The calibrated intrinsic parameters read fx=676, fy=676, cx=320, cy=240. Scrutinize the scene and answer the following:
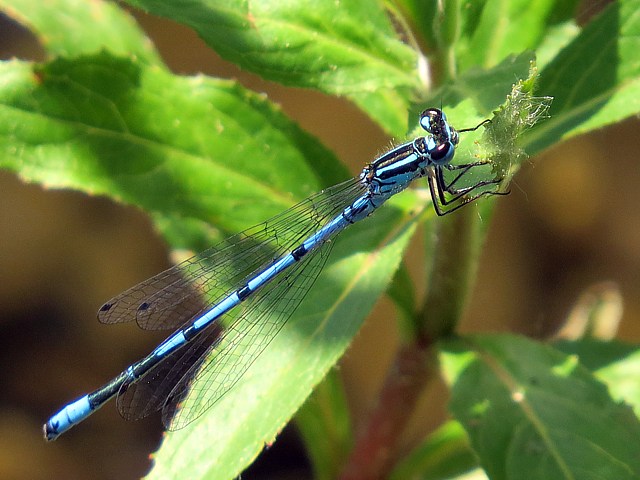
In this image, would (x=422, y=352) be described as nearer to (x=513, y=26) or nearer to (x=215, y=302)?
(x=215, y=302)

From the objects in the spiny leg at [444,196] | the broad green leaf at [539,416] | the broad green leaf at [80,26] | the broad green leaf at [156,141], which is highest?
the broad green leaf at [80,26]

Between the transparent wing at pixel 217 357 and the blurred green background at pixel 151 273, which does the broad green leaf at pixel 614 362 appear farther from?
the blurred green background at pixel 151 273

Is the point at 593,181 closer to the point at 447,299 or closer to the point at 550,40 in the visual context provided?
the point at 550,40

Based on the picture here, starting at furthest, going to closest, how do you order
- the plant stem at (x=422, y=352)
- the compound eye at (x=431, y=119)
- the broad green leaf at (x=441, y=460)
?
the broad green leaf at (x=441, y=460) → the plant stem at (x=422, y=352) → the compound eye at (x=431, y=119)

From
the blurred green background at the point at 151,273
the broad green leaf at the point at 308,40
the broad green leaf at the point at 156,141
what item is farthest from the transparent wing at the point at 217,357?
the blurred green background at the point at 151,273

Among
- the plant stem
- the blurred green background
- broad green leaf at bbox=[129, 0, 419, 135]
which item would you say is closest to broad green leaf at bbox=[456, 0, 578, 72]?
broad green leaf at bbox=[129, 0, 419, 135]

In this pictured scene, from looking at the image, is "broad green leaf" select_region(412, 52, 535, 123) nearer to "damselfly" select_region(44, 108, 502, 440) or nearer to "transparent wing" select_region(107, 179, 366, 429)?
"damselfly" select_region(44, 108, 502, 440)
